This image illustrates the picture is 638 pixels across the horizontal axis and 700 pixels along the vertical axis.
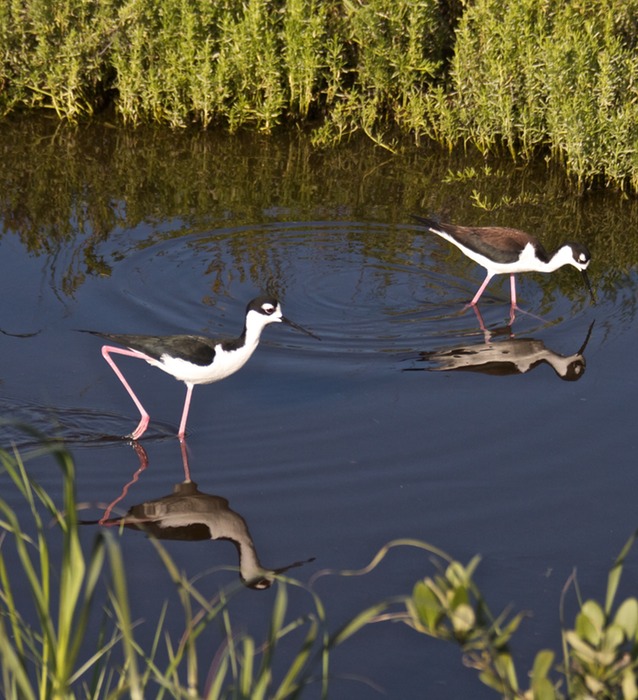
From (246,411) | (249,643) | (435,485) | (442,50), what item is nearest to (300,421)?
(246,411)

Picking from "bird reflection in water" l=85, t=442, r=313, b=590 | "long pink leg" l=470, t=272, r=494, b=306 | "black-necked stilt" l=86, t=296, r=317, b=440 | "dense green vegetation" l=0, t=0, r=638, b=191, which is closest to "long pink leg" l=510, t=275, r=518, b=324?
"long pink leg" l=470, t=272, r=494, b=306

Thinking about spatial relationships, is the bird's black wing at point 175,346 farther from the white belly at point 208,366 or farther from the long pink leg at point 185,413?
the long pink leg at point 185,413

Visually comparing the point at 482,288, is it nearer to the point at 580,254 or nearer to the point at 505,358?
the point at 580,254

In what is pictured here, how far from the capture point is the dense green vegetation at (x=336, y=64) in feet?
31.7

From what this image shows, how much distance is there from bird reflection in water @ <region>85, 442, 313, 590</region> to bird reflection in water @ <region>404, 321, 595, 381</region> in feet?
6.12

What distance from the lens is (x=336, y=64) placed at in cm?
1039

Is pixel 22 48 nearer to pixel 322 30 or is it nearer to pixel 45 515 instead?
pixel 322 30

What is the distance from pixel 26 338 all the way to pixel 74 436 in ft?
4.12

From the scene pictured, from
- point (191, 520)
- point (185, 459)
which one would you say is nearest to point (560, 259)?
point (185, 459)

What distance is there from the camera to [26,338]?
6.89 m

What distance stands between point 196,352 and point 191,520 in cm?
103

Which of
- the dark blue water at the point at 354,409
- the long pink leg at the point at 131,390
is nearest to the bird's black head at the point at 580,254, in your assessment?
the dark blue water at the point at 354,409

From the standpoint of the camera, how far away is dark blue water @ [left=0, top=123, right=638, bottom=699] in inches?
189

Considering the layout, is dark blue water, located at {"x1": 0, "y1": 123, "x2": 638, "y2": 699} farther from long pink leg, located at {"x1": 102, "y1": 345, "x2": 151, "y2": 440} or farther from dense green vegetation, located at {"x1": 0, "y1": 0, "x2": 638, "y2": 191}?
dense green vegetation, located at {"x1": 0, "y1": 0, "x2": 638, "y2": 191}
